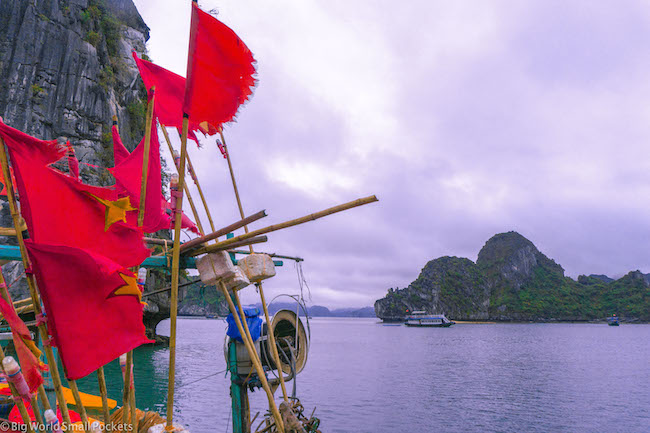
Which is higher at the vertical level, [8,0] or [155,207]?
[8,0]

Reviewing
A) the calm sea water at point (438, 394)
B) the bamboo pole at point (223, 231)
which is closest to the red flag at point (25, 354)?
the bamboo pole at point (223, 231)

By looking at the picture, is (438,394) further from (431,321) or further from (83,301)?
(431,321)

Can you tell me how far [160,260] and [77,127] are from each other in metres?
34.3

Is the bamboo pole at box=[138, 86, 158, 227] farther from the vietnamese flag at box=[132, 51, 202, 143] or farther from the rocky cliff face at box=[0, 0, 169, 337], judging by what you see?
the rocky cliff face at box=[0, 0, 169, 337]

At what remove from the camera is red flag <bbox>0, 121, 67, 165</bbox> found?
3.73 metres

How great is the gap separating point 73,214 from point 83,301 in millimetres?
859

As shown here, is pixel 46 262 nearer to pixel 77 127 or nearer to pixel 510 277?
pixel 77 127

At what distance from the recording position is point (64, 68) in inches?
Answer: 1436

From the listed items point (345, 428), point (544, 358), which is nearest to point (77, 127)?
point (345, 428)

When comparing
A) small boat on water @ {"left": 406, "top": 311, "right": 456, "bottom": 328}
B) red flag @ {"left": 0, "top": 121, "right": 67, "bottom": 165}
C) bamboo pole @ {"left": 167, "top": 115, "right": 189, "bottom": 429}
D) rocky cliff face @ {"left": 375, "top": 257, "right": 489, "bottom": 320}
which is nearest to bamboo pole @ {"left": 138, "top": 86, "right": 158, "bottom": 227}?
bamboo pole @ {"left": 167, "top": 115, "right": 189, "bottom": 429}

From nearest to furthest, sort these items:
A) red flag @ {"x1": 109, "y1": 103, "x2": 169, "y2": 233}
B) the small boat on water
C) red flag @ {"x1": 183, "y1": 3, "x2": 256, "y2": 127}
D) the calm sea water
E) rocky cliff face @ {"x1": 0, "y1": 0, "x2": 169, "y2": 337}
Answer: red flag @ {"x1": 183, "y1": 3, "x2": 256, "y2": 127} < red flag @ {"x1": 109, "y1": 103, "x2": 169, "y2": 233} < the calm sea water < rocky cliff face @ {"x1": 0, "y1": 0, "x2": 169, "y2": 337} < the small boat on water

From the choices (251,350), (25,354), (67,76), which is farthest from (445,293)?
(25,354)

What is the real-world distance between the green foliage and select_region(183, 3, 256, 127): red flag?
41.7 meters

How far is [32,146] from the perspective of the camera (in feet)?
12.6
